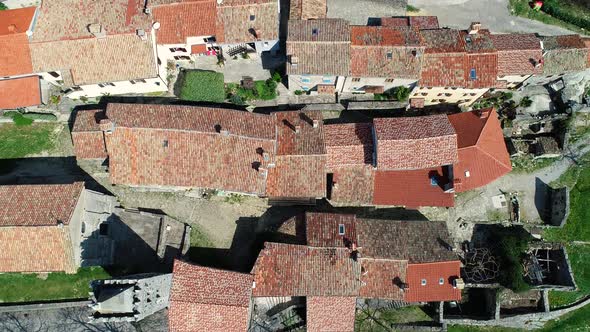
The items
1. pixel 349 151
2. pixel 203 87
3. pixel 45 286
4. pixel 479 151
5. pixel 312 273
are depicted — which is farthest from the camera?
pixel 203 87

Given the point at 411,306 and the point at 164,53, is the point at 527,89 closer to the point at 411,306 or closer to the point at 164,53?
the point at 411,306

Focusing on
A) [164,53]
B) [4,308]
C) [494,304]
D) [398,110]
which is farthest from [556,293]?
[4,308]

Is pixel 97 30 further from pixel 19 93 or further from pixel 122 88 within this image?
pixel 19 93

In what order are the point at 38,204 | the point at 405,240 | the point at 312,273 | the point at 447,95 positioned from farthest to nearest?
the point at 447,95 < the point at 405,240 < the point at 312,273 < the point at 38,204

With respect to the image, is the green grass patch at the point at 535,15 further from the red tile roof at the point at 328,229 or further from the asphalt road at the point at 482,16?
the red tile roof at the point at 328,229

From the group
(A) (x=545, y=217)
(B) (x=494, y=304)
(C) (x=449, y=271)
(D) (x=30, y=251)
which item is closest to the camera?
(D) (x=30, y=251)

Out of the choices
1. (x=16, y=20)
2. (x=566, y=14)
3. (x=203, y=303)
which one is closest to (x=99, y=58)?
(x=16, y=20)

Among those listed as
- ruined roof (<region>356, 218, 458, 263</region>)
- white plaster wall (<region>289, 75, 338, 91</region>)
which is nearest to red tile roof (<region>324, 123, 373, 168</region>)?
ruined roof (<region>356, 218, 458, 263</region>)
